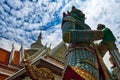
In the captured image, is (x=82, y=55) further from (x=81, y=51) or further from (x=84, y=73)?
(x=84, y=73)

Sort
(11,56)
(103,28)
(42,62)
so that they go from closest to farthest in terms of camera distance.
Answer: (103,28), (42,62), (11,56)

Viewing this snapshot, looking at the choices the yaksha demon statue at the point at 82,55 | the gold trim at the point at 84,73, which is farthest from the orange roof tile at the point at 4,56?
the gold trim at the point at 84,73

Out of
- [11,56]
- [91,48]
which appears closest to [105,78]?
[91,48]

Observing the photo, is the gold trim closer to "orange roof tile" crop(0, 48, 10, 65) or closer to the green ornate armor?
the green ornate armor

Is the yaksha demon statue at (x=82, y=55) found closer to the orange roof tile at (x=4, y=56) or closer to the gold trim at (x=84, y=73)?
the gold trim at (x=84, y=73)

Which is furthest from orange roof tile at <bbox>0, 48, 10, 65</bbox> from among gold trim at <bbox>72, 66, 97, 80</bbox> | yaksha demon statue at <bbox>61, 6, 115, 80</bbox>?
gold trim at <bbox>72, 66, 97, 80</bbox>

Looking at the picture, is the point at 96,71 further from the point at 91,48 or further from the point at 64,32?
the point at 64,32

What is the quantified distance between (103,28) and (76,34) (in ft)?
2.32

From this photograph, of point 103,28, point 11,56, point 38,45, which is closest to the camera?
point 103,28

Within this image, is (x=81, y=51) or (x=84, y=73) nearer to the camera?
(x=84, y=73)

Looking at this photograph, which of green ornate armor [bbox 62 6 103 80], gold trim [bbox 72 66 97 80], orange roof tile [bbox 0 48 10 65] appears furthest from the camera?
orange roof tile [bbox 0 48 10 65]

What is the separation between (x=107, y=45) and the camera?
3.68 metres

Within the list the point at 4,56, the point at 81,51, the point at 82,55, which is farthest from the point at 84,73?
the point at 4,56

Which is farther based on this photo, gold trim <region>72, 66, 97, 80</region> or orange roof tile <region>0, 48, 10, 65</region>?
orange roof tile <region>0, 48, 10, 65</region>
